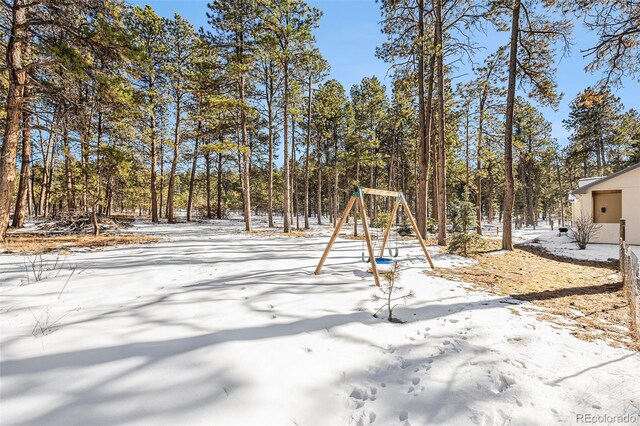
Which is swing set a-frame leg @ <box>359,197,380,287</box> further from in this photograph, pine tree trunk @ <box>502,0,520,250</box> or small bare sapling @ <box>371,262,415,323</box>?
pine tree trunk @ <box>502,0,520,250</box>

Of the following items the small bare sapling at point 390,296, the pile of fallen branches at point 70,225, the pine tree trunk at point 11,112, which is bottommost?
the small bare sapling at point 390,296

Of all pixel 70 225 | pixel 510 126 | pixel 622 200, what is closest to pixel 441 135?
pixel 510 126

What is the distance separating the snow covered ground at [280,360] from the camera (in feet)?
6.24

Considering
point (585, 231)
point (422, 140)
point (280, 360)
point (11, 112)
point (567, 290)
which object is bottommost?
point (567, 290)

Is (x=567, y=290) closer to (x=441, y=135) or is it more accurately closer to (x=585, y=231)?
(x=441, y=135)

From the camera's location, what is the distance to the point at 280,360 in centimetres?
246

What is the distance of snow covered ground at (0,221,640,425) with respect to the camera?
1.90 meters

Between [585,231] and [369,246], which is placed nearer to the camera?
[369,246]

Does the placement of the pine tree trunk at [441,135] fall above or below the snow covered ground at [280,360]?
above

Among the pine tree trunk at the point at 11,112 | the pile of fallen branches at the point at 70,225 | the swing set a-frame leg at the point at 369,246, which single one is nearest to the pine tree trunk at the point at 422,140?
the swing set a-frame leg at the point at 369,246

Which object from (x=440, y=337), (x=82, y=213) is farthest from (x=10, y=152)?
(x=440, y=337)

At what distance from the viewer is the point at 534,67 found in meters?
10.0

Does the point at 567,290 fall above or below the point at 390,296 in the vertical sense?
below

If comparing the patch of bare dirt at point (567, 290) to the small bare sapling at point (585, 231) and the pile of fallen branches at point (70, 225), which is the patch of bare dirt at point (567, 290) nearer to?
the small bare sapling at point (585, 231)
